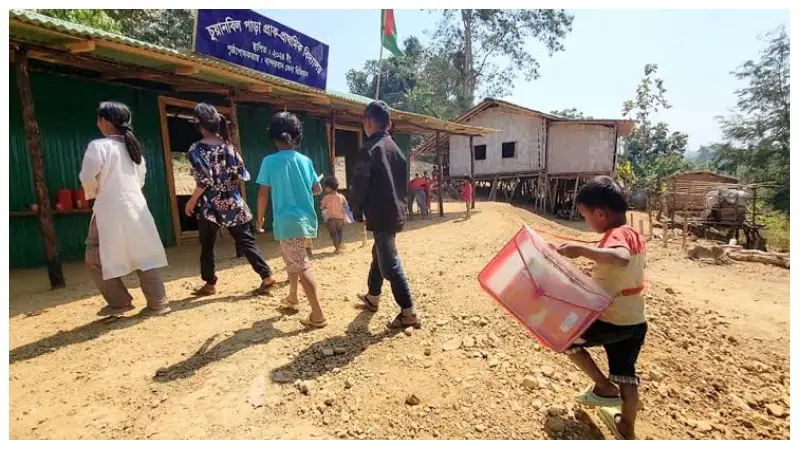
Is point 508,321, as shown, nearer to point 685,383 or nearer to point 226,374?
point 685,383

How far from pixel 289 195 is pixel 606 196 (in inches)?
79.1

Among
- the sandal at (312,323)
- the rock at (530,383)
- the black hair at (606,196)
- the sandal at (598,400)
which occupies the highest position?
the black hair at (606,196)

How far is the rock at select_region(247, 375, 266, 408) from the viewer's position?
2.24 meters

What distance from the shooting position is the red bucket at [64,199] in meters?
5.47

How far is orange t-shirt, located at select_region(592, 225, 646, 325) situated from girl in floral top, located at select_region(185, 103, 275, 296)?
2829 mm

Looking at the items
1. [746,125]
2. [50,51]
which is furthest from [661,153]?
[50,51]

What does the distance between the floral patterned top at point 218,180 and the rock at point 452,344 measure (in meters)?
2.05

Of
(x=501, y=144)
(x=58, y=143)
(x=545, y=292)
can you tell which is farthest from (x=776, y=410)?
(x=501, y=144)

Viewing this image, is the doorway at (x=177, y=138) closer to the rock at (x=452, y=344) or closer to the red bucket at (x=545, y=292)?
the rock at (x=452, y=344)

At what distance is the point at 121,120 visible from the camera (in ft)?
10.1

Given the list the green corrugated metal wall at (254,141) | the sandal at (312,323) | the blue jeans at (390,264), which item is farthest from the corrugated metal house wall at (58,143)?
the blue jeans at (390,264)

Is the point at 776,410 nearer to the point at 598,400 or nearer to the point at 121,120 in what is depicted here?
the point at 598,400

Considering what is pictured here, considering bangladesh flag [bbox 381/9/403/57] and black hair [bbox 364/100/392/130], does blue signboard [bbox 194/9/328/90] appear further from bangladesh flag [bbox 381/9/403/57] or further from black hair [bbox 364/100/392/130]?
black hair [bbox 364/100/392/130]

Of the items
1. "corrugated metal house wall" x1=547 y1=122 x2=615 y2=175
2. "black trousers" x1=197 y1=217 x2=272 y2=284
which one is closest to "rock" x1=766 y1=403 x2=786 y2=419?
"black trousers" x1=197 y1=217 x2=272 y2=284
